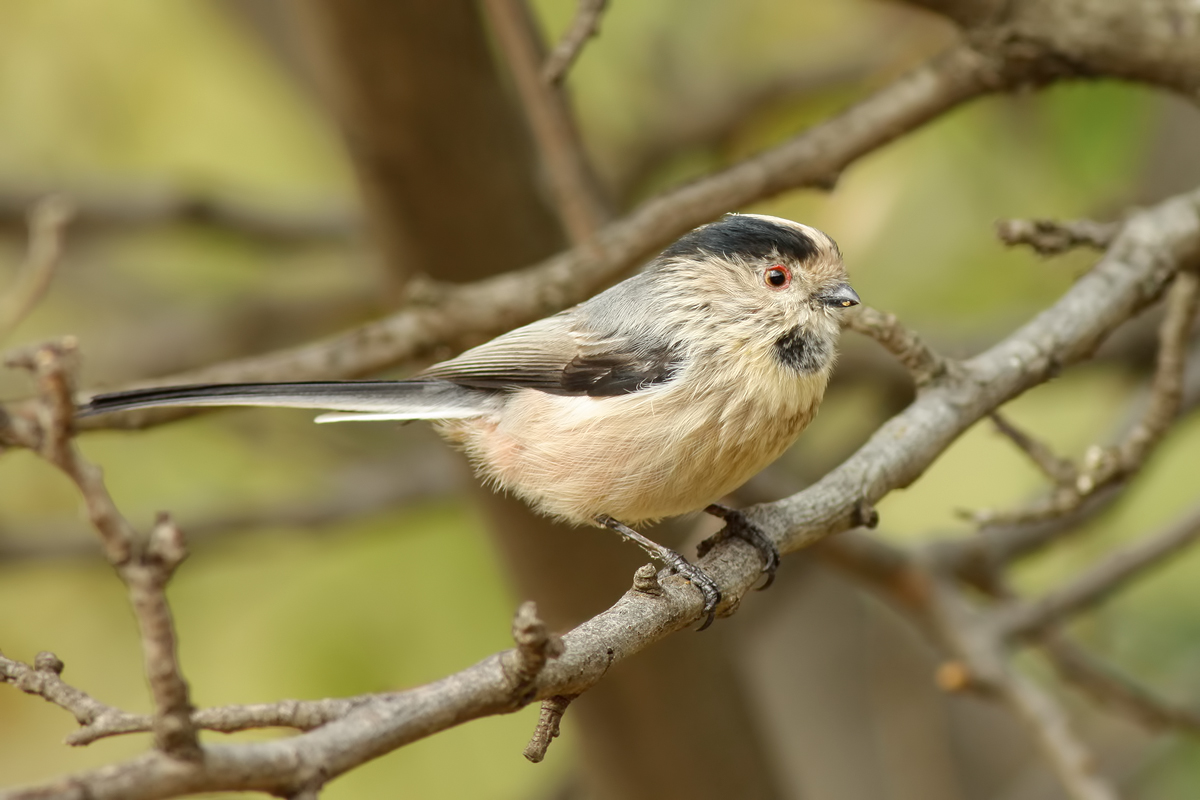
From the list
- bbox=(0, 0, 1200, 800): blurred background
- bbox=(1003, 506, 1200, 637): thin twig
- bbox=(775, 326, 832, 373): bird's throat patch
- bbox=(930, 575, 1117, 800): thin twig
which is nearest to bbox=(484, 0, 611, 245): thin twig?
bbox=(0, 0, 1200, 800): blurred background

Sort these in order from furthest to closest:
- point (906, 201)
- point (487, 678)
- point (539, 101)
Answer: point (906, 201)
point (539, 101)
point (487, 678)

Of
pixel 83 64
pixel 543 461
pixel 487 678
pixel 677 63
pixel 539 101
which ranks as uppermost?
pixel 83 64

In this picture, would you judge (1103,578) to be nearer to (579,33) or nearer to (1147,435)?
(1147,435)

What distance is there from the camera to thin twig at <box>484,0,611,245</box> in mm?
2906

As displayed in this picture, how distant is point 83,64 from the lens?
4.51m

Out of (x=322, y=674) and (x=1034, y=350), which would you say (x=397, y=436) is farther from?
(x=1034, y=350)

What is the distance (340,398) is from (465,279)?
3.19 ft

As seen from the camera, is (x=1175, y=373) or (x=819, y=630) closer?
(x=1175, y=373)

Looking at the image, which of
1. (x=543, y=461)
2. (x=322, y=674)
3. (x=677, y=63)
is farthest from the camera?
(x=677, y=63)

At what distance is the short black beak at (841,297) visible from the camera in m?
2.31

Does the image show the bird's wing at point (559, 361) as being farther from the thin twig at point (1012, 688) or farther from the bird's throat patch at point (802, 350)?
the thin twig at point (1012, 688)

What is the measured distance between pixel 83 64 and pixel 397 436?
1949 mm

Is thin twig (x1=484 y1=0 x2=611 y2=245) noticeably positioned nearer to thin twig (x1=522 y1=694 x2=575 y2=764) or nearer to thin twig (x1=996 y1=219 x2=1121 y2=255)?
thin twig (x1=996 y1=219 x2=1121 y2=255)

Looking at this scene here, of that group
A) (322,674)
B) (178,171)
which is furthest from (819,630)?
(178,171)
